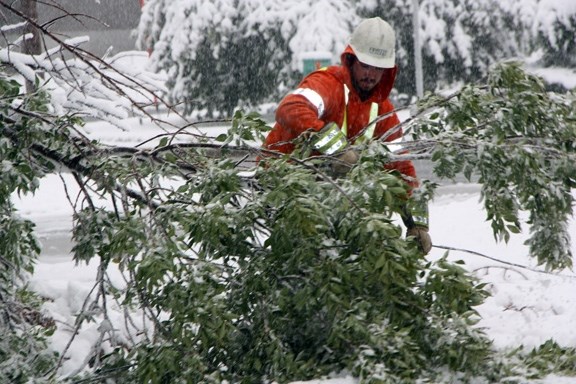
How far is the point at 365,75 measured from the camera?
4906 mm

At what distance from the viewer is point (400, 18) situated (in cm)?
1958

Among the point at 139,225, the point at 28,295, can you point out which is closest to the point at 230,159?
the point at 139,225

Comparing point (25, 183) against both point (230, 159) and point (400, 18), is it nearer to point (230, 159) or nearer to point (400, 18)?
point (230, 159)

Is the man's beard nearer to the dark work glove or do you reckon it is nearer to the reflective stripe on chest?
the reflective stripe on chest

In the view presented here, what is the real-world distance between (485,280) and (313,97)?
7.39 feet

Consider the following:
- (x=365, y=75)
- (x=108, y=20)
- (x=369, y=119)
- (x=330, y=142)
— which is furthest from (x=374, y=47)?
(x=108, y=20)

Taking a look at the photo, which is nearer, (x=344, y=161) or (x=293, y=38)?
(x=344, y=161)

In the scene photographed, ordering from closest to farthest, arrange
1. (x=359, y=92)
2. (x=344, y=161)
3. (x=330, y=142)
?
(x=344, y=161) → (x=330, y=142) → (x=359, y=92)

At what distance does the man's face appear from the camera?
4898 mm

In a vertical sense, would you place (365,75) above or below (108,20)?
above

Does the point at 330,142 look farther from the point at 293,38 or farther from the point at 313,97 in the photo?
the point at 293,38

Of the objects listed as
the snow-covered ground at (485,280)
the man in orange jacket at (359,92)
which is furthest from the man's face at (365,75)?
the snow-covered ground at (485,280)

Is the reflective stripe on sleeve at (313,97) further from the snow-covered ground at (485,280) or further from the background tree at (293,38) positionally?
the background tree at (293,38)

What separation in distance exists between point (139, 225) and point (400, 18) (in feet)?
54.7
